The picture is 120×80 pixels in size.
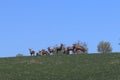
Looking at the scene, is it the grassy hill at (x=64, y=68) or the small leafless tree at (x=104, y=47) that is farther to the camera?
the small leafless tree at (x=104, y=47)

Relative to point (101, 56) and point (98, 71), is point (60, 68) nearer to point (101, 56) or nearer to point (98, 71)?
point (98, 71)

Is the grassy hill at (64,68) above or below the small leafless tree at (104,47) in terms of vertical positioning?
below

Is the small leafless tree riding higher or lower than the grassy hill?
higher

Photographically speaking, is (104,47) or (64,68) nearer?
(64,68)

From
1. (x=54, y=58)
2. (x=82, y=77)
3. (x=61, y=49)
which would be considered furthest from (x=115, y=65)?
(x=61, y=49)

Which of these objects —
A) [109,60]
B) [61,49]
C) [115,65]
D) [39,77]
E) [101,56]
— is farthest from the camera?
[61,49]

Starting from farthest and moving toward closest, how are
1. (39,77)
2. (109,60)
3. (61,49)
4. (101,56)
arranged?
(61,49), (101,56), (109,60), (39,77)

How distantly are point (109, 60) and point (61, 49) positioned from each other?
56.0ft

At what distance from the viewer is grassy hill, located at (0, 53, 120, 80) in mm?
29406

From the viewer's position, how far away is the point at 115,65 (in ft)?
107

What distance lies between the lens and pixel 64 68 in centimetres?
3288

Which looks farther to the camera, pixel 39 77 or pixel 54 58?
pixel 54 58

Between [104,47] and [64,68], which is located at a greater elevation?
[104,47]

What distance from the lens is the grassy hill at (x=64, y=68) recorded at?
96.5 ft
